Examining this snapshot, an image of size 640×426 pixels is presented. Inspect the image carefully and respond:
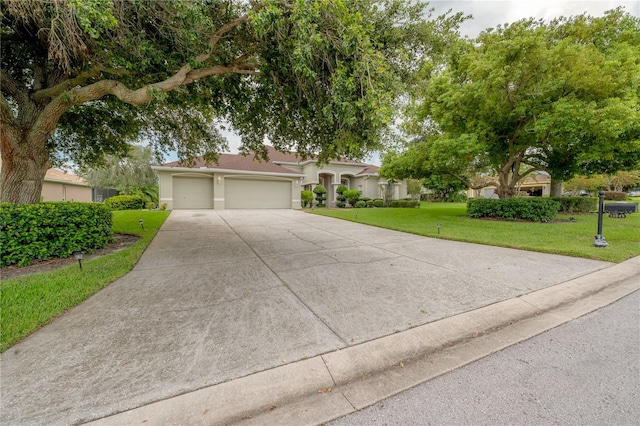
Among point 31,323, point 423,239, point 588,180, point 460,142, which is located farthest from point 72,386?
point 588,180

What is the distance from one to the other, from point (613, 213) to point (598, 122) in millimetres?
7254

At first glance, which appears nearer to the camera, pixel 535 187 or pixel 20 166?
pixel 20 166

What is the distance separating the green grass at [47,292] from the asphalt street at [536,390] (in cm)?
326

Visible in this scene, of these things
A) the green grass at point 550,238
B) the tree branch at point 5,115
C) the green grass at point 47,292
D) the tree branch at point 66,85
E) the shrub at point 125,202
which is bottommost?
the green grass at point 47,292

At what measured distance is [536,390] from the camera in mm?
1864

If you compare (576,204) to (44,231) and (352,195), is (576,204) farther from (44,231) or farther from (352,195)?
(44,231)

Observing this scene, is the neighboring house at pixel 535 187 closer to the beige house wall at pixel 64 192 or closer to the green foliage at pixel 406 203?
the green foliage at pixel 406 203

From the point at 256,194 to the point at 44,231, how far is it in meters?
14.2

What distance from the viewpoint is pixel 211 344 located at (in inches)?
93.2

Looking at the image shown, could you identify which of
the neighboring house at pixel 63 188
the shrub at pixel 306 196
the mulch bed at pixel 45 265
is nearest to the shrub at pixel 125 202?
the neighboring house at pixel 63 188

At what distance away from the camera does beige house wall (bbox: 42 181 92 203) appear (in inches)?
771

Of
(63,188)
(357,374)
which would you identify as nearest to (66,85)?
(357,374)

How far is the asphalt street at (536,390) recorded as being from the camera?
5.39 feet

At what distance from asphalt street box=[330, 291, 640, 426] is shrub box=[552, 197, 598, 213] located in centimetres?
1496
